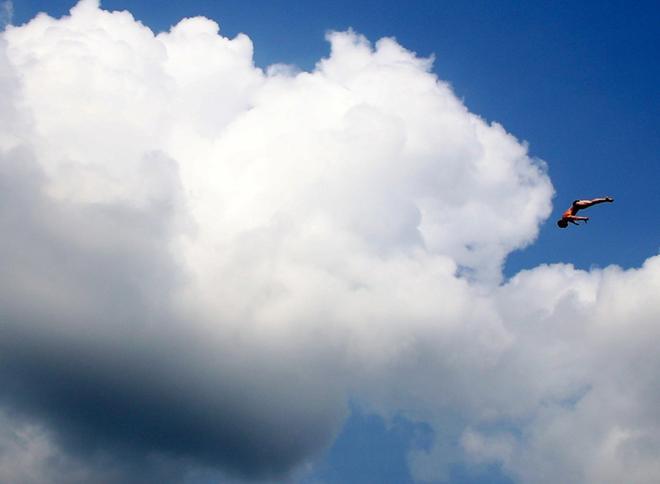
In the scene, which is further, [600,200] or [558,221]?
[558,221]

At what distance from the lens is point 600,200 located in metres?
60.8

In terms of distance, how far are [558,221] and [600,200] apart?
559cm

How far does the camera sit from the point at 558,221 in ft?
213
